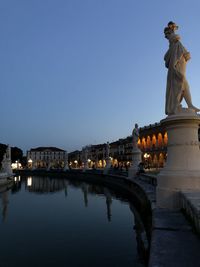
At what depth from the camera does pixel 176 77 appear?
35.8ft

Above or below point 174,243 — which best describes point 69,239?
below

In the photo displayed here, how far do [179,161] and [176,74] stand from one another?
9.94ft

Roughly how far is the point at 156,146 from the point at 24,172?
4342 centimetres

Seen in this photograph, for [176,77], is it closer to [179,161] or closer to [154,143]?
[179,161]

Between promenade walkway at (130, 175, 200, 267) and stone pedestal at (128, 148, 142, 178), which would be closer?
promenade walkway at (130, 175, 200, 267)

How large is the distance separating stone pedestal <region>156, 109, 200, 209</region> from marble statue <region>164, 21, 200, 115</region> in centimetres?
45

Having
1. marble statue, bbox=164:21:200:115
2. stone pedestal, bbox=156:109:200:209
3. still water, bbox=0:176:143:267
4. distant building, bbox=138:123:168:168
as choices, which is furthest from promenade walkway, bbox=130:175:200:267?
distant building, bbox=138:123:168:168

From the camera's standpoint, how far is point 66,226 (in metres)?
15.0

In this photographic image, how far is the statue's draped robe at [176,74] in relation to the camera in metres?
10.8

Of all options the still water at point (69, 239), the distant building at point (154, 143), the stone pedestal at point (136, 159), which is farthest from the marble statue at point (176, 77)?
the distant building at point (154, 143)

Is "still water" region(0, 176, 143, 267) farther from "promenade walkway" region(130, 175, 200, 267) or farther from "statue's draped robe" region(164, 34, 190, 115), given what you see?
"statue's draped robe" region(164, 34, 190, 115)

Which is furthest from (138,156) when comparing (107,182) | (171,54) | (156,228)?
(156,228)

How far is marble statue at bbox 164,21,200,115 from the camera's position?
10820 millimetres

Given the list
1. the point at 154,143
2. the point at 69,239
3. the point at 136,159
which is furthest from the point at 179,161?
the point at 154,143
